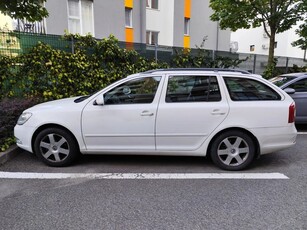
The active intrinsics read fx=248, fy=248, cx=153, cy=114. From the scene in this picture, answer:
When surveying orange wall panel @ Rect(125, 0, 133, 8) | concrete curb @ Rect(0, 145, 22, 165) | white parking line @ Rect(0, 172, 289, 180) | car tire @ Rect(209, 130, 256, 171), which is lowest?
white parking line @ Rect(0, 172, 289, 180)

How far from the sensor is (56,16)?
1091 cm

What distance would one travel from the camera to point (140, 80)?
4035mm

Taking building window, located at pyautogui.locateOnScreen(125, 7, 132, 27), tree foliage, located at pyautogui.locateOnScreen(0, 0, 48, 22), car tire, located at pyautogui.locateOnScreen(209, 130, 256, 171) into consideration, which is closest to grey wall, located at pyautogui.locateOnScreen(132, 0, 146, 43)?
building window, located at pyautogui.locateOnScreen(125, 7, 132, 27)

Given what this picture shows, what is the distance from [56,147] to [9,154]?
3.41 ft

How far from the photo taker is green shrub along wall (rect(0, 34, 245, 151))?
21.1 ft

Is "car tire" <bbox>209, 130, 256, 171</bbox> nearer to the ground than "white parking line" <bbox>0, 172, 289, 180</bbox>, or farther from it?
farther from it

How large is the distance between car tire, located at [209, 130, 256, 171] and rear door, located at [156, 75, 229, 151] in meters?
0.24

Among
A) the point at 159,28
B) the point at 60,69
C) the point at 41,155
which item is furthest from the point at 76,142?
the point at 159,28

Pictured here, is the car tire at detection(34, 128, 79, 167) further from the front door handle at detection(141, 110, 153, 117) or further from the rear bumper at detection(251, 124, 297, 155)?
the rear bumper at detection(251, 124, 297, 155)

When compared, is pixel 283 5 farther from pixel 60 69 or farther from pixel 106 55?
pixel 60 69

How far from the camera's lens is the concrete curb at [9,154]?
4.18 m

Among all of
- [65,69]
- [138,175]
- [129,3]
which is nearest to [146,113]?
[138,175]

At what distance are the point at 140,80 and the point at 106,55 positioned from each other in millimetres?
3913

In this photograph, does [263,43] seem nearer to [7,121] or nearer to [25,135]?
[7,121]
